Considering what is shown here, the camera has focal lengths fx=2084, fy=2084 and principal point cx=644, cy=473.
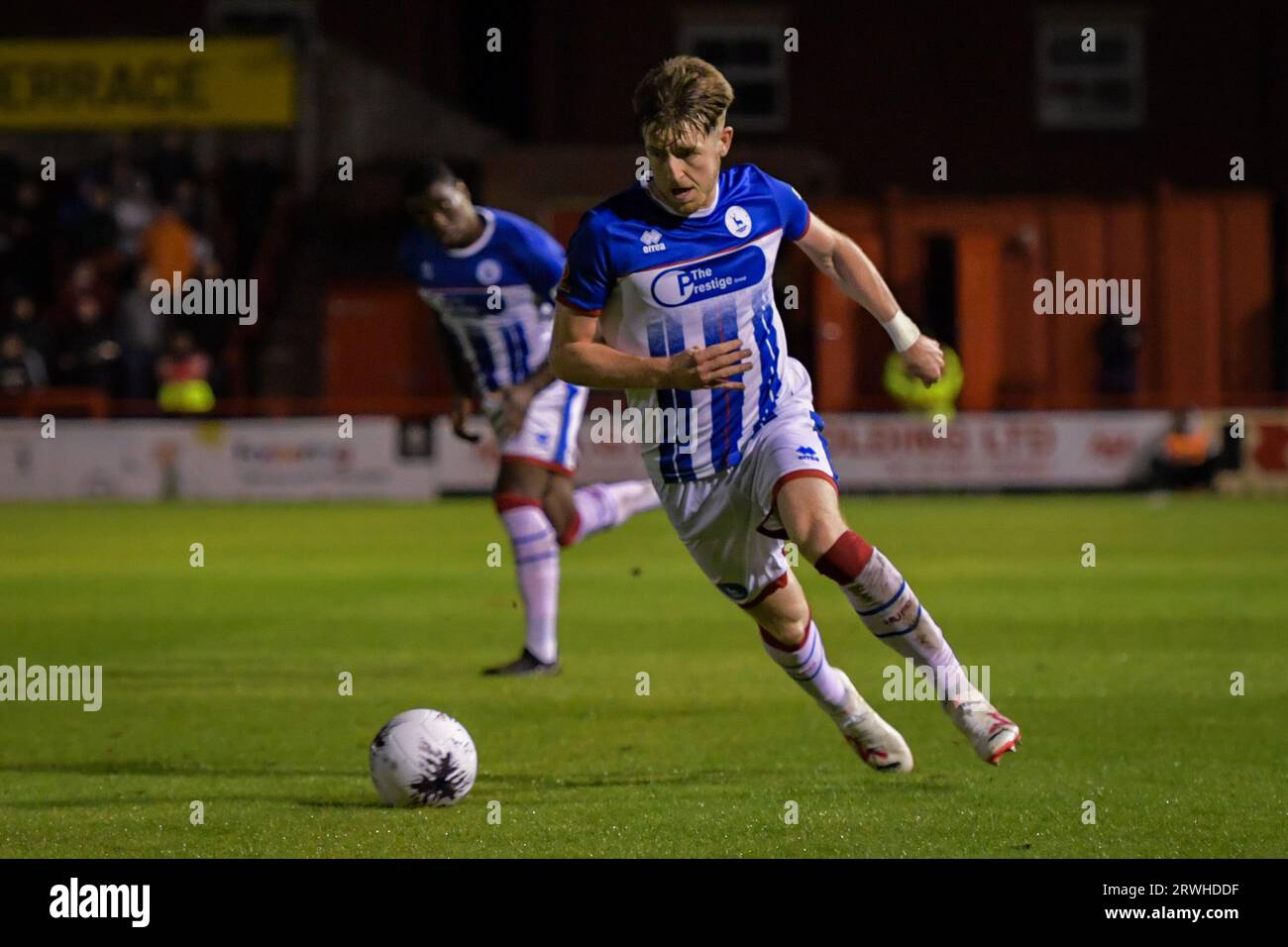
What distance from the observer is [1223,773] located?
714 centimetres

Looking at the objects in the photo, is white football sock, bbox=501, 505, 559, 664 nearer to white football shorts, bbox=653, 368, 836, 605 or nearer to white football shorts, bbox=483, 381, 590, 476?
white football shorts, bbox=483, 381, 590, 476

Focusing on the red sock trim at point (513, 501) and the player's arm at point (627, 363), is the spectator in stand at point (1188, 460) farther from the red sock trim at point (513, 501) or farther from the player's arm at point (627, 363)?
the player's arm at point (627, 363)

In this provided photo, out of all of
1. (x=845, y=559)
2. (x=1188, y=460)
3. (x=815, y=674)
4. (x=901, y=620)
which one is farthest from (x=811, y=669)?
(x=1188, y=460)

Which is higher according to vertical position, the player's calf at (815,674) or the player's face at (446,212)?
the player's face at (446,212)

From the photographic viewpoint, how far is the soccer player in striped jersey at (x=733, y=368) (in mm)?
6555

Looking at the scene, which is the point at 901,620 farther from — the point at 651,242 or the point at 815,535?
the point at 651,242

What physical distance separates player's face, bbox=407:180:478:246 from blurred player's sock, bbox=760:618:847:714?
3.64m

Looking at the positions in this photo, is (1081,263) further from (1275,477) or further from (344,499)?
(344,499)

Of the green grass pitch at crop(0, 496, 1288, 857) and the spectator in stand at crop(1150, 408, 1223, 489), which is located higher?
the spectator in stand at crop(1150, 408, 1223, 489)

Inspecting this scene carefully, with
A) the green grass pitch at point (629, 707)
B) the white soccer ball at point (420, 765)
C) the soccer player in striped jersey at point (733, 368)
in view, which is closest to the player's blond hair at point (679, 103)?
the soccer player in striped jersey at point (733, 368)

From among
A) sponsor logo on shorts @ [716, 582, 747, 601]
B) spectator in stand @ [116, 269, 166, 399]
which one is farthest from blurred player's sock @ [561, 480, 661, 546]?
spectator in stand @ [116, 269, 166, 399]

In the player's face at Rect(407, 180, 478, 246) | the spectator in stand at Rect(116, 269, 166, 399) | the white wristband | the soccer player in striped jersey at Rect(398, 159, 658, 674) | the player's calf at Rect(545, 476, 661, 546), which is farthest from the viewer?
the spectator in stand at Rect(116, 269, 166, 399)

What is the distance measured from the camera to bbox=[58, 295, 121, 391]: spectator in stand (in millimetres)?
25141

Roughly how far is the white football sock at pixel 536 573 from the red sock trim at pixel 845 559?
3.78 meters
